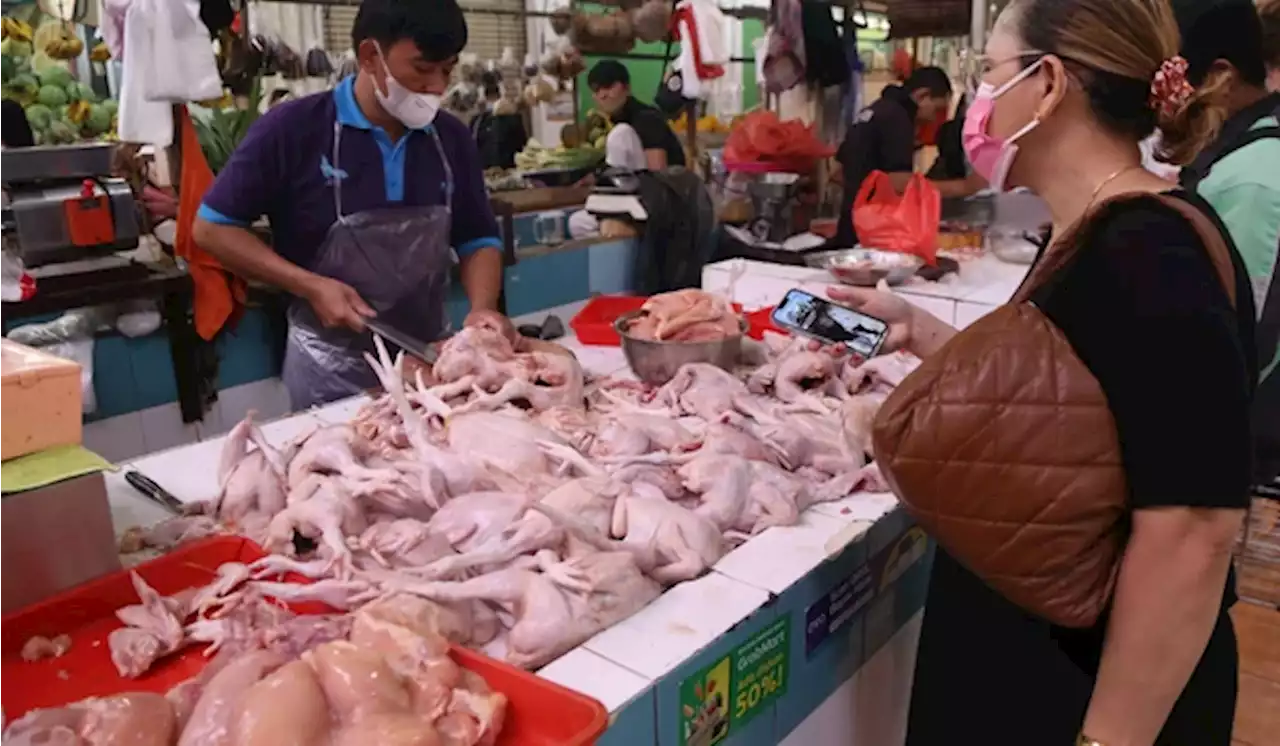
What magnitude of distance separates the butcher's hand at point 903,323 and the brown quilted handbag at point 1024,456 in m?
0.93

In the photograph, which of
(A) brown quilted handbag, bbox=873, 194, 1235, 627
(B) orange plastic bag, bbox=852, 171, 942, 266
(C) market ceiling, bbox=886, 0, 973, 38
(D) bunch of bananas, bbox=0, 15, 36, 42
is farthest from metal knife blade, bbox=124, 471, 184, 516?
(C) market ceiling, bbox=886, 0, 973, 38

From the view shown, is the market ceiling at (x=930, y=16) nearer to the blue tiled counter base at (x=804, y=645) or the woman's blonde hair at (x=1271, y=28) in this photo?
the woman's blonde hair at (x=1271, y=28)

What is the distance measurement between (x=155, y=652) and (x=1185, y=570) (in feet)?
4.62

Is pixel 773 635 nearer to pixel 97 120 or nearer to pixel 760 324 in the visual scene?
pixel 760 324

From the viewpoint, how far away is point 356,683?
1.26 metres

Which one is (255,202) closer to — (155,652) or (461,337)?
(461,337)

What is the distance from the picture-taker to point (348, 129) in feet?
10.3

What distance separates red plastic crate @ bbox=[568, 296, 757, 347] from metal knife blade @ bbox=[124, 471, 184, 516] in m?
1.38

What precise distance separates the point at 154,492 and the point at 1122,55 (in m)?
1.85

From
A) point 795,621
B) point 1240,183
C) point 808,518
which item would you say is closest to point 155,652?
point 795,621

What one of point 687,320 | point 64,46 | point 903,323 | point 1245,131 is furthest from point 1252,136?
point 64,46

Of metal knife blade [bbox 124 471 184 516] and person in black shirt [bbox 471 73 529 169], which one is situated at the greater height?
person in black shirt [bbox 471 73 529 169]

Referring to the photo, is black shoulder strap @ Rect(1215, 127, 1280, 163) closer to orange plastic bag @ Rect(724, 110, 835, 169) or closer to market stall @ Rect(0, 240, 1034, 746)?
market stall @ Rect(0, 240, 1034, 746)

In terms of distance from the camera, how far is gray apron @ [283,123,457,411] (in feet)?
10.3
